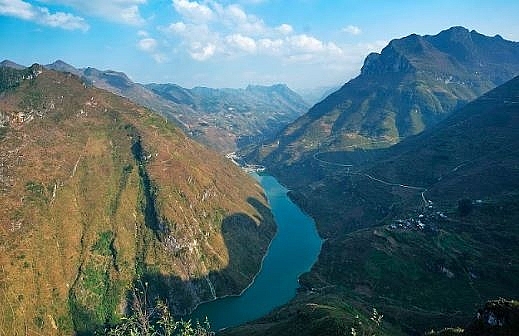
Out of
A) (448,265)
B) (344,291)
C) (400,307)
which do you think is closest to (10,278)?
(344,291)

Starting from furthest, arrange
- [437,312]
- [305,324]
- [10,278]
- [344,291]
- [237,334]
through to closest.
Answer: [344,291], [10,278], [437,312], [237,334], [305,324]

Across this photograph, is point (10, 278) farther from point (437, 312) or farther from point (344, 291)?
point (437, 312)

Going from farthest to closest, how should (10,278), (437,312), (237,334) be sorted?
1. (10,278)
2. (437,312)
3. (237,334)

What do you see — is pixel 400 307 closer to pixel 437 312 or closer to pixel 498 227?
pixel 437 312

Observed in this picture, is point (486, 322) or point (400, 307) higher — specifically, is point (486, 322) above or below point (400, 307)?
above

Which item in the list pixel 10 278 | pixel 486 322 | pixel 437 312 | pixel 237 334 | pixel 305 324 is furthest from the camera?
pixel 10 278

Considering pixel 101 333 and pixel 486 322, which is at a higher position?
pixel 486 322

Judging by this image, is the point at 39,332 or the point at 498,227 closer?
the point at 39,332

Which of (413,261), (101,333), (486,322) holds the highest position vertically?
(486,322)

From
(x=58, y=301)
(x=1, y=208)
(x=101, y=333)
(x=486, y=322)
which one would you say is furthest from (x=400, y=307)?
(x=1, y=208)

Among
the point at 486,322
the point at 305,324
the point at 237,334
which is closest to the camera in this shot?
the point at 486,322
